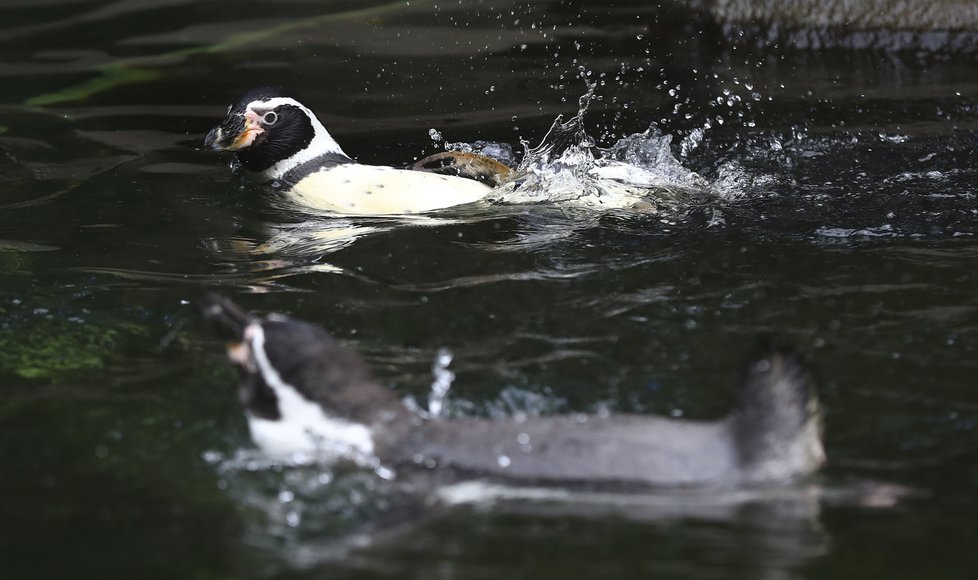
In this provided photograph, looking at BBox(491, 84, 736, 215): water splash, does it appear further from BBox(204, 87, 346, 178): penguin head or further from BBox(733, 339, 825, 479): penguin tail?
BBox(733, 339, 825, 479): penguin tail

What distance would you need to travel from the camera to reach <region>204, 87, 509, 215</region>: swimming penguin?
6.91 metres

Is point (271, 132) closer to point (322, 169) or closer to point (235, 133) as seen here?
point (235, 133)

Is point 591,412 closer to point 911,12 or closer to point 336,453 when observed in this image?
point 336,453

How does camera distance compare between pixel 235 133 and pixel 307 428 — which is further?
pixel 235 133

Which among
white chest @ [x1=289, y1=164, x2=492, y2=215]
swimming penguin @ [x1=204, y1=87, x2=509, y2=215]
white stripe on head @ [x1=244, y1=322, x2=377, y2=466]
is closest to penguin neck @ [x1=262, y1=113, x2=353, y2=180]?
swimming penguin @ [x1=204, y1=87, x2=509, y2=215]

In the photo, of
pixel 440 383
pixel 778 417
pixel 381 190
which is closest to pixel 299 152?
pixel 381 190

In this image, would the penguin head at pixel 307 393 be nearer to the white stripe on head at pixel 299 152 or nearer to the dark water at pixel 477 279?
the dark water at pixel 477 279

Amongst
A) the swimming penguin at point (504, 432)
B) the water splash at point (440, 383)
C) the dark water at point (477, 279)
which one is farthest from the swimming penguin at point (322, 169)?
the swimming penguin at point (504, 432)

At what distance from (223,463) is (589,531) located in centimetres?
124

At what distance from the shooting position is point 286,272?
19.6 ft

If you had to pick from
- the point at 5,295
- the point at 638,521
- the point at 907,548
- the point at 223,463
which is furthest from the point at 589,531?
the point at 5,295

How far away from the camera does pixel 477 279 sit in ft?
18.6

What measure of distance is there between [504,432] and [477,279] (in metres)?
1.95

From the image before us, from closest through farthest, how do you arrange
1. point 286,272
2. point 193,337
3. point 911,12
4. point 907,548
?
1. point 907,548
2. point 193,337
3. point 286,272
4. point 911,12
